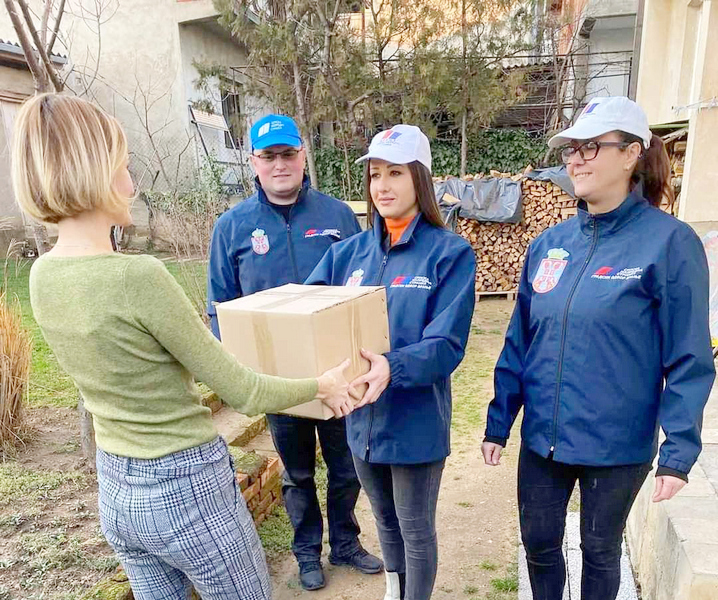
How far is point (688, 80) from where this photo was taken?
5.95m

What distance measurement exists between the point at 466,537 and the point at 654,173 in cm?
205

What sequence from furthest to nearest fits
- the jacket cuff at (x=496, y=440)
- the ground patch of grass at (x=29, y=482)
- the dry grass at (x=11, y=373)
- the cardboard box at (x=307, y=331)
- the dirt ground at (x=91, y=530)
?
the dry grass at (x=11, y=373) → the ground patch of grass at (x=29, y=482) → the dirt ground at (x=91, y=530) → the jacket cuff at (x=496, y=440) → the cardboard box at (x=307, y=331)

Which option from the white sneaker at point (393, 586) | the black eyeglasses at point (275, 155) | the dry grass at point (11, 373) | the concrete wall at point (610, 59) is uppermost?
the concrete wall at point (610, 59)

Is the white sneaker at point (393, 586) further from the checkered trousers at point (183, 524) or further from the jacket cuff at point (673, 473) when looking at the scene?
the jacket cuff at point (673, 473)

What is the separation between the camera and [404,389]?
1815 mm

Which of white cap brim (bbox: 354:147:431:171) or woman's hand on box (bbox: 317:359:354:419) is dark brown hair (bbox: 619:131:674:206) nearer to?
white cap brim (bbox: 354:147:431:171)

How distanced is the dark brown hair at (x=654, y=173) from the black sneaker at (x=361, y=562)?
6.44ft

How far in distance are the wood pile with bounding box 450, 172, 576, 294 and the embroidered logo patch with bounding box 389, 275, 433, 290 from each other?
6478 mm

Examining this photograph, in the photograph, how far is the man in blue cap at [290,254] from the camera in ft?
Answer: 7.86

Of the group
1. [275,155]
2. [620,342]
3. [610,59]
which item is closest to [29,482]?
[275,155]

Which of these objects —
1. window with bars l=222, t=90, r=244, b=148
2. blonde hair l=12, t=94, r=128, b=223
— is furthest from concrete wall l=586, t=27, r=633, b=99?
blonde hair l=12, t=94, r=128, b=223

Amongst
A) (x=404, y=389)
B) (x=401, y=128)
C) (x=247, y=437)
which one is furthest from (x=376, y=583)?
(x=401, y=128)

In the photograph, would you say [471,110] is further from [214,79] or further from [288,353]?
[288,353]

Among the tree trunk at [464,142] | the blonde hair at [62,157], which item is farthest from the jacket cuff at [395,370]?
the tree trunk at [464,142]
